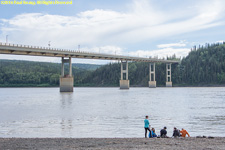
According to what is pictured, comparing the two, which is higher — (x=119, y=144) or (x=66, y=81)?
(x=66, y=81)

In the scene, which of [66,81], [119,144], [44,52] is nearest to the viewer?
[119,144]

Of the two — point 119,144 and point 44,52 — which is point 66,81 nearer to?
point 44,52

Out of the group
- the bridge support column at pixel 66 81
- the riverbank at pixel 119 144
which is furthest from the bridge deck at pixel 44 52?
the riverbank at pixel 119 144

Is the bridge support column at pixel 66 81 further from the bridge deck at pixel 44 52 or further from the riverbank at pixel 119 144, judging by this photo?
the riverbank at pixel 119 144

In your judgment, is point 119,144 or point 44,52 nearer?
point 119,144

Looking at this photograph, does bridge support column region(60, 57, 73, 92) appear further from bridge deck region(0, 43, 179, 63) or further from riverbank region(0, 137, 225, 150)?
riverbank region(0, 137, 225, 150)

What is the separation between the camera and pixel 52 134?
83.7ft

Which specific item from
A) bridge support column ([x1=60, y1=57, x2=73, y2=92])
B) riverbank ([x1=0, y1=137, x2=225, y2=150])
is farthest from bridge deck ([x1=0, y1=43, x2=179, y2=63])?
riverbank ([x1=0, y1=137, x2=225, y2=150])

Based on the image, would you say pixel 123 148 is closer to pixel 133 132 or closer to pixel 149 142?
pixel 149 142

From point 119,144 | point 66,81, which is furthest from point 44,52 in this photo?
point 119,144

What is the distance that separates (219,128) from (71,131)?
42.7ft

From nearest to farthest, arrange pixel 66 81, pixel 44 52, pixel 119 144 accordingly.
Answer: pixel 119 144
pixel 44 52
pixel 66 81

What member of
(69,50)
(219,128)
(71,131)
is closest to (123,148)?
(71,131)

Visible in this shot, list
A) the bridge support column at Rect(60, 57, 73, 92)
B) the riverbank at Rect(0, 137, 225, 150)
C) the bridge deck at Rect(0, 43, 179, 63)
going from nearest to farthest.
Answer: the riverbank at Rect(0, 137, 225, 150)
the bridge deck at Rect(0, 43, 179, 63)
the bridge support column at Rect(60, 57, 73, 92)
